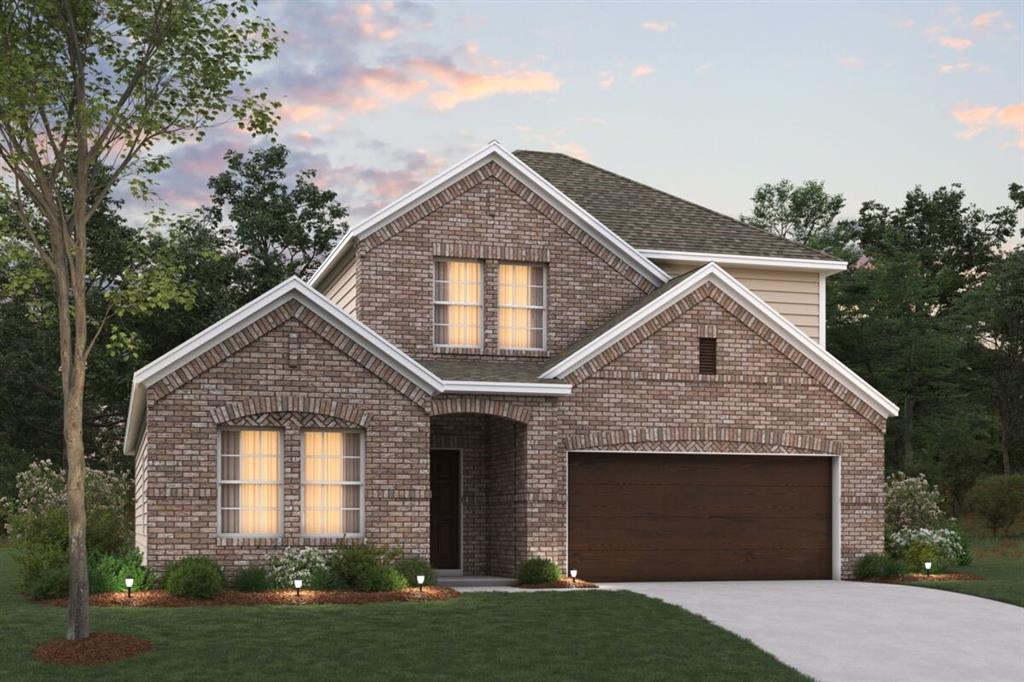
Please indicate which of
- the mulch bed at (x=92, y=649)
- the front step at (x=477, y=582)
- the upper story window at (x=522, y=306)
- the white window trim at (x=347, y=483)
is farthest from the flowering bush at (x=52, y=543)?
the upper story window at (x=522, y=306)

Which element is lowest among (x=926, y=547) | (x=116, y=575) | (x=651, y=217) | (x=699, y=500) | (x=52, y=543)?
→ (x=926, y=547)

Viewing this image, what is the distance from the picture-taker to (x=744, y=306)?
939 inches

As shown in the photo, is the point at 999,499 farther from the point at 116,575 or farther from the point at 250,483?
the point at 116,575

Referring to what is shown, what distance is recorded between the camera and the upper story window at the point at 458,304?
2492 centimetres

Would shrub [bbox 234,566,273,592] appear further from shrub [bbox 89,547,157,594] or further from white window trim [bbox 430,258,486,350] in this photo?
white window trim [bbox 430,258,486,350]

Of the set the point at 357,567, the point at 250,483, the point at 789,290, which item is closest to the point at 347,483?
the point at 250,483

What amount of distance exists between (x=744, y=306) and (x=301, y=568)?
982 cm

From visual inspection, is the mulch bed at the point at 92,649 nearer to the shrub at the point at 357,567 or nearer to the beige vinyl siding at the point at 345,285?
the shrub at the point at 357,567

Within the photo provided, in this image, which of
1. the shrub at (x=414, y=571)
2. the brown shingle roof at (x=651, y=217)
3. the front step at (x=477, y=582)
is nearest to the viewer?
the shrub at (x=414, y=571)

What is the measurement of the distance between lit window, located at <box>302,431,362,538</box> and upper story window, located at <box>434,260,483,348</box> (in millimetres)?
4362

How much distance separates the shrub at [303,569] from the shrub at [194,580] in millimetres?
979

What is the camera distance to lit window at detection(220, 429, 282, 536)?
2028 centimetres

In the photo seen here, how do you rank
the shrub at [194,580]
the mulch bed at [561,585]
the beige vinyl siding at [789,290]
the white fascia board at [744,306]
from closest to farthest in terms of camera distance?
the shrub at [194,580] → the mulch bed at [561,585] → the white fascia board at [744,306] → the beige vinyl siding at [789,290]

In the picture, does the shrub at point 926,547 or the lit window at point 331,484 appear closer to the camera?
the lit window at point 331,484
